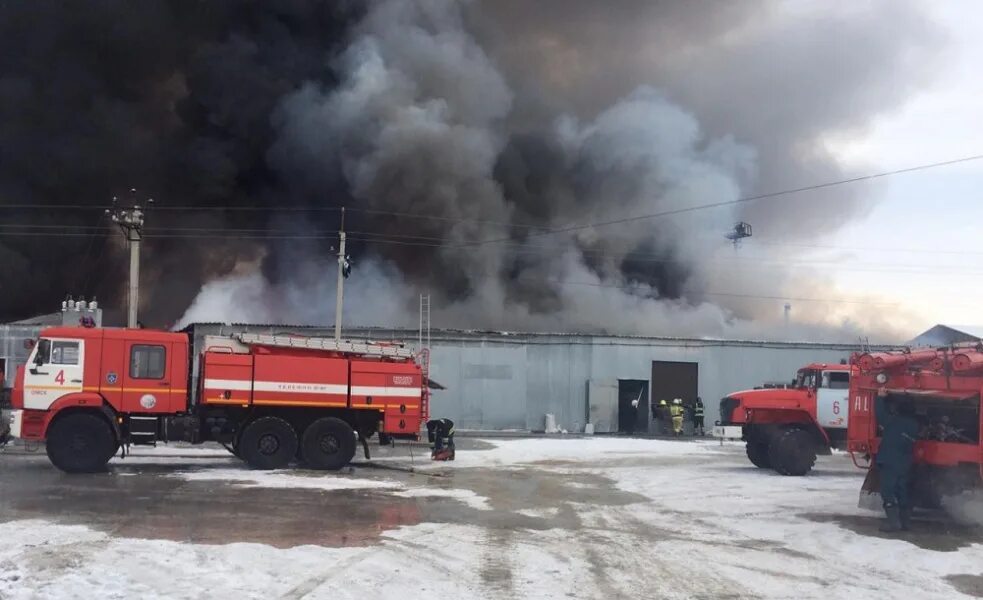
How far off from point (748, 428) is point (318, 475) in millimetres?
8974

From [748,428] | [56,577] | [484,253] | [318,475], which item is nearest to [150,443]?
[318,475]

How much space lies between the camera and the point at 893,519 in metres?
9.98

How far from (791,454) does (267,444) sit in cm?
1019

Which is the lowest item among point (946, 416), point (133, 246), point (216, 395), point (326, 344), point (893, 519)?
point (893, 519)

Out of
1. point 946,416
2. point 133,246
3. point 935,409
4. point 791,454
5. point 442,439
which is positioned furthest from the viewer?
point 133,246

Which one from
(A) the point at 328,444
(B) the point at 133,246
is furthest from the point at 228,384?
(B) the point at 133,246

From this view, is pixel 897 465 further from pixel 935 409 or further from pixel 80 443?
pixel 80 443

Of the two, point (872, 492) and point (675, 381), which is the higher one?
point (675, 381)

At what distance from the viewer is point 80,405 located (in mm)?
13781

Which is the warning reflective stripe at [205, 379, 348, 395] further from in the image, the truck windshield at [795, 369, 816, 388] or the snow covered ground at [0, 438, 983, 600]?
the truck windshield at [795, 369, 816, 388]

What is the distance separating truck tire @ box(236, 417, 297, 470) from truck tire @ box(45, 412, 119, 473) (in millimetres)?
2227

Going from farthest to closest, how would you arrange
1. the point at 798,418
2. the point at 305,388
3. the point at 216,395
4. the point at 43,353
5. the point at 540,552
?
the point at 798,418 < the point at 305,388 < the point at 216,395 < the point at 43,353 < the point at 540,552

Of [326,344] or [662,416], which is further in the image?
[662,416]

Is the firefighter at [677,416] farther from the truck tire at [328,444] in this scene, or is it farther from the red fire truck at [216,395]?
the truck tire at [328,444]
